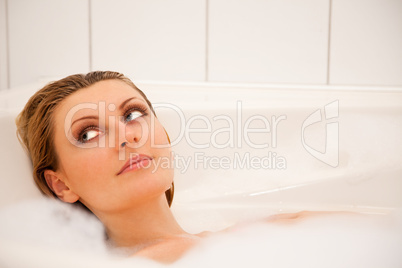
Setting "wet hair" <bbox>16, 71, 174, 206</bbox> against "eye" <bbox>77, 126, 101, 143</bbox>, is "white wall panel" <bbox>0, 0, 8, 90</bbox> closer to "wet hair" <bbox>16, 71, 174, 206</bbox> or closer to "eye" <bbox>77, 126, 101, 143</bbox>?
"wet hair" <bbox>16, 71, 174, 206</bbox>

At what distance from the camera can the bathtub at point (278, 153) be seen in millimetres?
1092

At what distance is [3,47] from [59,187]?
0.85m

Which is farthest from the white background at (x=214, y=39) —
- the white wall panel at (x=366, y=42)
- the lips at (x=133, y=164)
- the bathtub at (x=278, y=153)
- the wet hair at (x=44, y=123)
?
the lips at (x=133, y=164)

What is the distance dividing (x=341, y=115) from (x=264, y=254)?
655mm

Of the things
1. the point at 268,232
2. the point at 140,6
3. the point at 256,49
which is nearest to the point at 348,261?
the point at 268,232

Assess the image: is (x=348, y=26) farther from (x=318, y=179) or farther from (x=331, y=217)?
(x=331, y=217)

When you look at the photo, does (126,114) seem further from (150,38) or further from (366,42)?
(366,42)

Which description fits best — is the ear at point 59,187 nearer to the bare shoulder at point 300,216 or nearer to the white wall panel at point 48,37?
the bare shoulder at point 300,216

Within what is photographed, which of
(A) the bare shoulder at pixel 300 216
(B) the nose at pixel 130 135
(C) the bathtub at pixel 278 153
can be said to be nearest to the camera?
(B) the nose at pixel 130 135

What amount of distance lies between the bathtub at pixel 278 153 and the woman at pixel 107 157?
299mm

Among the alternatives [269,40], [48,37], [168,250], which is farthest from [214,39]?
[168,250]

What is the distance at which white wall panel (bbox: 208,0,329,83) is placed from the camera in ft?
4.29

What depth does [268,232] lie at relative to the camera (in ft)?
2.54

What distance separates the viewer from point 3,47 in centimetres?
139
